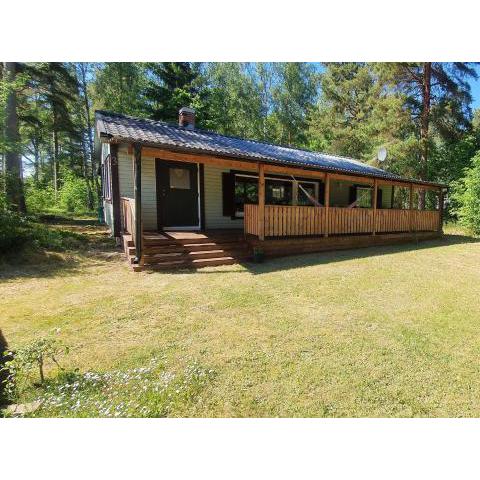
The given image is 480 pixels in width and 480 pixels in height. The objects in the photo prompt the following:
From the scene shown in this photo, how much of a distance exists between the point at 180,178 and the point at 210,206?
1242mm

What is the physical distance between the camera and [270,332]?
3.54 m

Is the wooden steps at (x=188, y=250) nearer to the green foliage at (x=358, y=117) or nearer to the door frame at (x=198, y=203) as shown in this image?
the door frame at (x=198, y=203)

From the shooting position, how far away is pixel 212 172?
357 inches

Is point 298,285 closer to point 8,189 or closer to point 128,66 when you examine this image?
point 8,189

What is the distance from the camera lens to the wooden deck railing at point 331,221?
25.3 feet

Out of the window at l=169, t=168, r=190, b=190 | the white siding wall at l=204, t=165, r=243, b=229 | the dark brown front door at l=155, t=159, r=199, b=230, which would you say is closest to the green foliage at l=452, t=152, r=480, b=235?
the white siding wall at l=204, t=165, r=243, b=229

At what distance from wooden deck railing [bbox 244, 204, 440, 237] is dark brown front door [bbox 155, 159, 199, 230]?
74.7 inches

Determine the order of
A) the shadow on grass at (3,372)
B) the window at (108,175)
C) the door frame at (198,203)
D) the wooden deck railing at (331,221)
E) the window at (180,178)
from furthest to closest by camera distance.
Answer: the window at (108,175), the window at (180,178), the door frame at (198,203), the wooden deck railing at (331,221), the shadow on grass at (3,372)

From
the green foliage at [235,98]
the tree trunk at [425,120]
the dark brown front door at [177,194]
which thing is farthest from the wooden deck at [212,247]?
the green foliage at [235,98]

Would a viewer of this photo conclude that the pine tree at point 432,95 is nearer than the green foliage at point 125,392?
No

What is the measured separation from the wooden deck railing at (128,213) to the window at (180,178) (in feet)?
4.84

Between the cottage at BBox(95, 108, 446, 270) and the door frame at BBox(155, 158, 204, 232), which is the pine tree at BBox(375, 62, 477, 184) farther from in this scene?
the door frame at BBox(155, 158, 204, 232)

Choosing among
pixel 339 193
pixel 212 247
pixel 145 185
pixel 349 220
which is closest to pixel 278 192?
pixel 349 220

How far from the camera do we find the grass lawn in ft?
7.89
